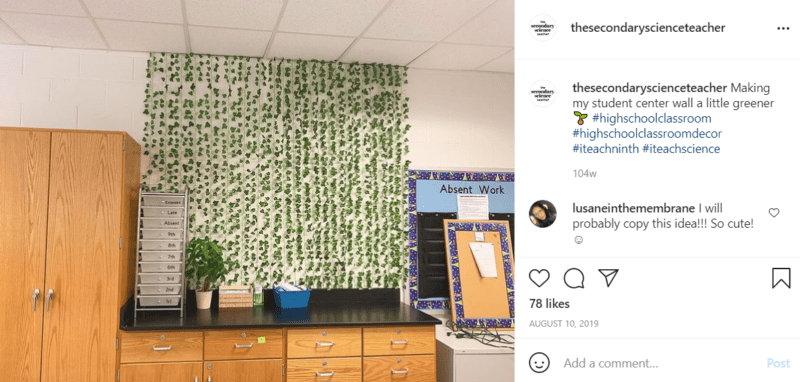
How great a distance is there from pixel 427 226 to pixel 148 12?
2358 mm

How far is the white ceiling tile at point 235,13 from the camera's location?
3.41 meters

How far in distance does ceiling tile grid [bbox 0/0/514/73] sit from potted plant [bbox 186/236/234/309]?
4.22 feet

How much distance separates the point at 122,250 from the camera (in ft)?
12.4

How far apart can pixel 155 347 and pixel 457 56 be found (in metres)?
2.65

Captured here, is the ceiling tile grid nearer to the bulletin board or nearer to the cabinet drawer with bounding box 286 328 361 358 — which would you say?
the bulletin board

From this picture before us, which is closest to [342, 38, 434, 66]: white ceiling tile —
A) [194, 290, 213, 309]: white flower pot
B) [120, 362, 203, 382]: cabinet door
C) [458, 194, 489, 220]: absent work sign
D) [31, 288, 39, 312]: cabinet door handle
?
[458, 194, 489, 220]: absent work sign

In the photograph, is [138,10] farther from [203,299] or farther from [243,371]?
[243,371]

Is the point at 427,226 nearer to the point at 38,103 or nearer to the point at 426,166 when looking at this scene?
the point at 426,166

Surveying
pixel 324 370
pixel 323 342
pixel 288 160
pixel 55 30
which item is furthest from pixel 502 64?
pixel 55 30

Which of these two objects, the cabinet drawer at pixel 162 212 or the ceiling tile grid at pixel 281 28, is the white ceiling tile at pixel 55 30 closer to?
the ceiling tile grid at pixel 281 28
